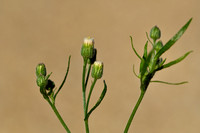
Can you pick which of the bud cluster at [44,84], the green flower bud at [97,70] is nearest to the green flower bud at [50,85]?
the bud cluster at [44,84]

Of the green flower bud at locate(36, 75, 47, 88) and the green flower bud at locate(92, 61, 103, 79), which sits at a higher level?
the green flower bud at locate(92, 61, 103, 79)

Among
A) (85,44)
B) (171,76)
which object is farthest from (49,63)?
(85,44)

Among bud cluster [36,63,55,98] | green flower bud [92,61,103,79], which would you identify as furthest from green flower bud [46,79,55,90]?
green flower bud [92,61,103,79]

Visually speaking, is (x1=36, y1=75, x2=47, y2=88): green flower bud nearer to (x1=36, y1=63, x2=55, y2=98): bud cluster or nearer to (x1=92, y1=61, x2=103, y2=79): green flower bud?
(x1=36, y1=63, x2=55, y2=98): bud cluster

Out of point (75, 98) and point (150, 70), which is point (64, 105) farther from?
point (150, 70)

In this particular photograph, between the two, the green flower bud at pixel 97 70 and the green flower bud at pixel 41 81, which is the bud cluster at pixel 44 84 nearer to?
the green flower bud at pixel 41 81

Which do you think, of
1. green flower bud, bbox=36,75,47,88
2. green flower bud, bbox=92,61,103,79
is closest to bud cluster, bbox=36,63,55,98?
green flower bud, bbox=36,75,47,88

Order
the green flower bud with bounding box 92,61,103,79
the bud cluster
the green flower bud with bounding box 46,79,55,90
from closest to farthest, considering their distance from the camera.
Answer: the bud cluster < the green flower bud with bounding box 46,79,55,90 < the green flower bud with bounding box 92,61,103,79

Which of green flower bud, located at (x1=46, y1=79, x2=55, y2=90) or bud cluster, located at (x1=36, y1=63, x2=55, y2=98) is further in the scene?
green flower bud, located at (x1=46, y1=79, x2=55, y2=90)

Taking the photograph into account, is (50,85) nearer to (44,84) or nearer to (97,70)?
(44,84)

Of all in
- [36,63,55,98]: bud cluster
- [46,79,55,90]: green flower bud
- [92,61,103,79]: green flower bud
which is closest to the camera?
[36,63,55,98]: bud cluster

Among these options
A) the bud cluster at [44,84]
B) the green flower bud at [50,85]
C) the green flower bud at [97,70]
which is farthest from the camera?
the green flower bud at [97,70]

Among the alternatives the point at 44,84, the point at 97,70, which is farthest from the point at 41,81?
the point at 97,70
